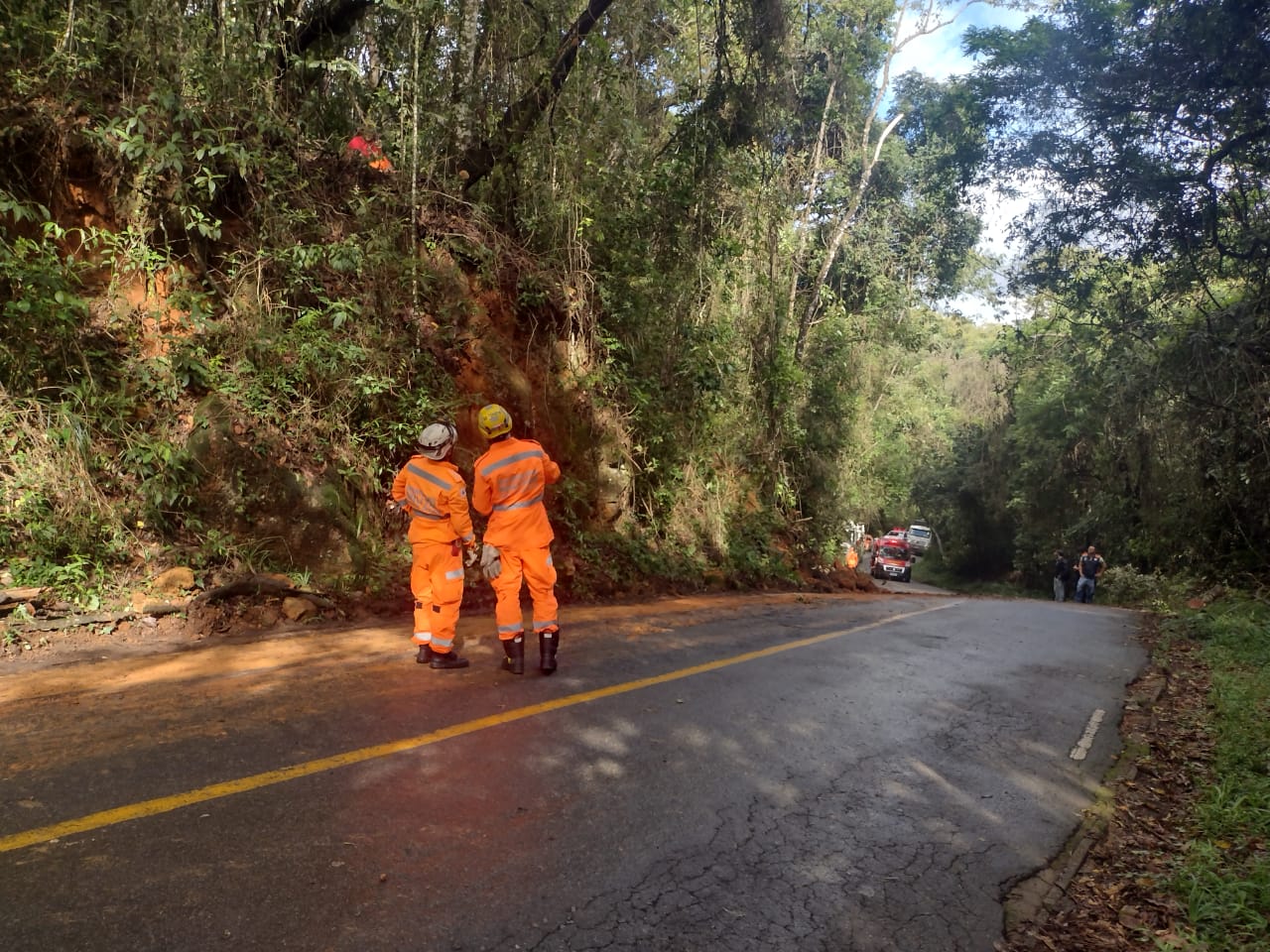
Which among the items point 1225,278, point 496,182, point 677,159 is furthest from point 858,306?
point 496,182

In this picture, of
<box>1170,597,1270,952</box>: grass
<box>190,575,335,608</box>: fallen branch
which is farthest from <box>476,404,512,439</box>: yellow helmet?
<box>1170,597,1270,952</box>: grass

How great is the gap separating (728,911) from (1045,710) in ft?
15.0

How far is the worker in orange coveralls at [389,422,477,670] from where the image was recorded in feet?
20.3

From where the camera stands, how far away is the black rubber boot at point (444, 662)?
20.3ft

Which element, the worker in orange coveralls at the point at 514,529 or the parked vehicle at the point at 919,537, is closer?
the worker in orange coveralls at the point at 514,529

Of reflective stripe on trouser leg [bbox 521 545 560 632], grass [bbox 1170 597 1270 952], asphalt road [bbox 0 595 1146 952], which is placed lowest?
grass [bbox 1170 597 1270 952]

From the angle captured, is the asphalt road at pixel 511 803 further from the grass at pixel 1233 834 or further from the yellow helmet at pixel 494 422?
the yellow helmet at pixel 494 422

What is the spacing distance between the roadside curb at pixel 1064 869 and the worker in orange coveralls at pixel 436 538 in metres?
3.86

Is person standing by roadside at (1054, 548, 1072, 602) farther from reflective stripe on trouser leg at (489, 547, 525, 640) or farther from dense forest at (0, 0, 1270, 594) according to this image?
reflective stripe on trouser leg at (489, 547, 525, 640)

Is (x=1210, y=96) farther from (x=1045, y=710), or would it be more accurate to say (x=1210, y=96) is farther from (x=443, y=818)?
(x=443, y=818)

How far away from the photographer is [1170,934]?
3.52m

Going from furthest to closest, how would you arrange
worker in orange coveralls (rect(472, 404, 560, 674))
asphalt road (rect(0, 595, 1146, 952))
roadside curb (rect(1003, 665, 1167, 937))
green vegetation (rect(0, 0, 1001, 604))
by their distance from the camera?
green vegetation (rect(0, 0, 1001, 604)), worker in orange coveralls (rect(472, 404, 560, 674)), roadside curb (rect(1003, 665, 1167, 937)), asphalt road (rect(0, 595, 1146, 952))

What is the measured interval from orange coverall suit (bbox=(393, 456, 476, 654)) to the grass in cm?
445

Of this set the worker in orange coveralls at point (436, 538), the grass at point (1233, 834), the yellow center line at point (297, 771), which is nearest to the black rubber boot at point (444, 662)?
the worker in orange coveralls at point (436, 538)
